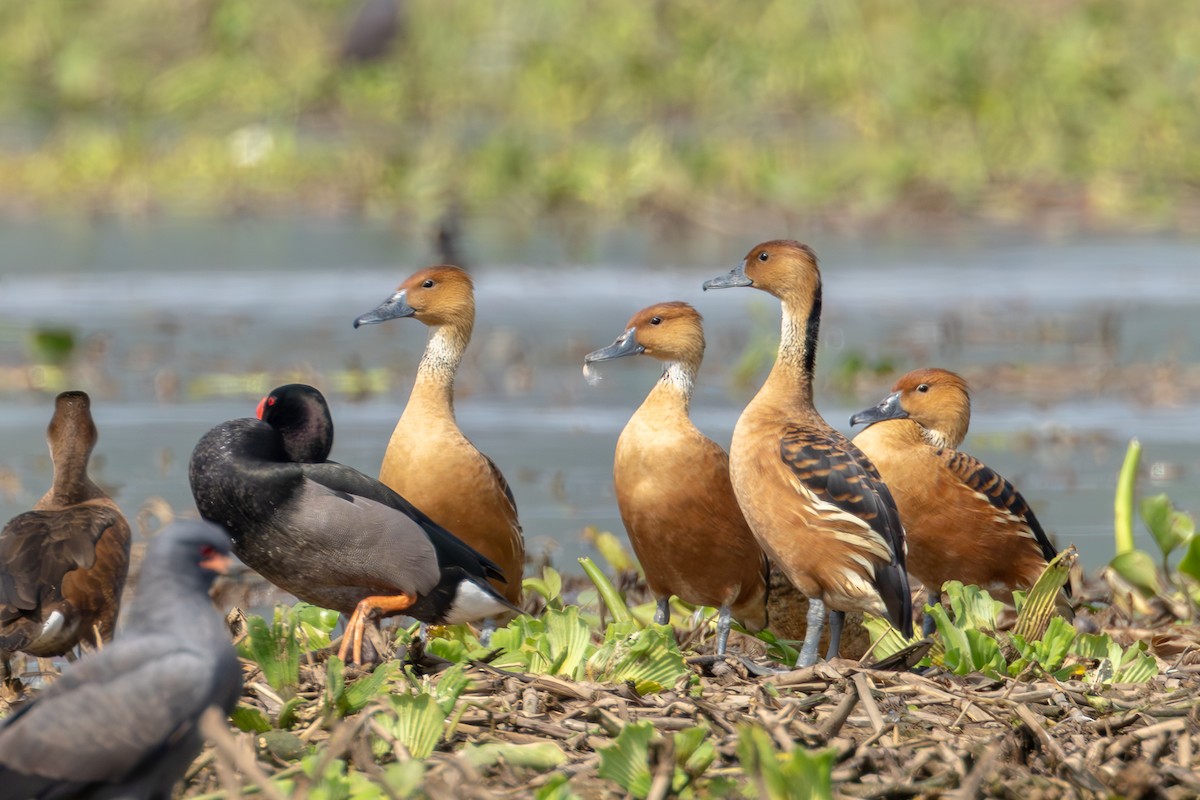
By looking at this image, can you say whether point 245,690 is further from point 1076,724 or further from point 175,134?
point 175,134

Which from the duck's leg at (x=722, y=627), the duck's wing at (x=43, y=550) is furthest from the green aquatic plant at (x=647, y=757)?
the duck's wing at (x=43, y=550)

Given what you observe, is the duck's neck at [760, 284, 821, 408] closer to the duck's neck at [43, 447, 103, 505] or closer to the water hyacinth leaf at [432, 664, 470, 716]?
the water hyacinth leaf at [432, 664, 470, 716]

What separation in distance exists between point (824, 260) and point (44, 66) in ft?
40.0

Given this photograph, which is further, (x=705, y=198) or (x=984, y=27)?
(x=984, y=27)

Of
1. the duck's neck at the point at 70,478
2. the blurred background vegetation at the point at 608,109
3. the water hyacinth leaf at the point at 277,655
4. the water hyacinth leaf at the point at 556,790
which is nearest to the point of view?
the water hyacinth leaf at the point at 556,790

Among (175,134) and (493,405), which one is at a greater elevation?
(175,134)

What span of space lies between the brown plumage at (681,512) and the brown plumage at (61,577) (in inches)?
58.7

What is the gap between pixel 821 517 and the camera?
16.8 ft

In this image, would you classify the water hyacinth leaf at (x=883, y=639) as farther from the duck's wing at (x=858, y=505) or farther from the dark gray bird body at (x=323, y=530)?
the dark gray bird body at (x=323, y=530)

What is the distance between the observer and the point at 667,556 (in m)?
5.53

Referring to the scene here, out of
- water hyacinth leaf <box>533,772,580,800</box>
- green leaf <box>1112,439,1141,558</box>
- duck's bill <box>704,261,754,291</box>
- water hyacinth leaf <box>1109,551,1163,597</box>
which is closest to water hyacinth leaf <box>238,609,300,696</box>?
water hyacinth leaf <box>533,772,580,800</box>

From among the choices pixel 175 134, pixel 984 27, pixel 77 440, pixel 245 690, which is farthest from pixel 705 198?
pixel 245 690

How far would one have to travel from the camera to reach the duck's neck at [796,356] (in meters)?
5.60

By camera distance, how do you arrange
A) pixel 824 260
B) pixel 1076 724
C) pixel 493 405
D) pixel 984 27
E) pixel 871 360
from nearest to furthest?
pixel 1076 724 < pixel 493 405 < pixel 871 360 < pixel 824 260 < pixel 984 27
